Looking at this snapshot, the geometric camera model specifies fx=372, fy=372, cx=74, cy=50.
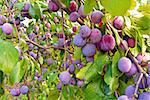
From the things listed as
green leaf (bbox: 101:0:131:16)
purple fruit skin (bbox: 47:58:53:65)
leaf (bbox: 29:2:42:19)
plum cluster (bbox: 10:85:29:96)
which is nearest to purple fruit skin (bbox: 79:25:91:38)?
green leaf (bbox: 101:0:131:16)

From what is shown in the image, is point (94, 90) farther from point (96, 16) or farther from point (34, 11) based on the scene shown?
point (34, 11)

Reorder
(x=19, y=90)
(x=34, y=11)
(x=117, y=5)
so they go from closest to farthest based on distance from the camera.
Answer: (x=117, y=5)
(x=34, y=11)
(x=19, y=90)

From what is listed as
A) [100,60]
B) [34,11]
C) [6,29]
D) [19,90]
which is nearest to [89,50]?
[100,60]

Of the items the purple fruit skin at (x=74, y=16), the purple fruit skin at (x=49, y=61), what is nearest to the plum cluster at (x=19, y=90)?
the purple fruit skin at (x=49, y=61)

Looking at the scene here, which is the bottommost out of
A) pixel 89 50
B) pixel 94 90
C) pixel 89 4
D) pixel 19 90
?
pixel 19 90

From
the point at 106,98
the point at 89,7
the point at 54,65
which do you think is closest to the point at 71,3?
the point at 89,7

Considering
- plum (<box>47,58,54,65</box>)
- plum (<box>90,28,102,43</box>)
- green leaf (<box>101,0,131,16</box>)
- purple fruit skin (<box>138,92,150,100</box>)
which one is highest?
green leaf (<box>101,0,131,16</box>)

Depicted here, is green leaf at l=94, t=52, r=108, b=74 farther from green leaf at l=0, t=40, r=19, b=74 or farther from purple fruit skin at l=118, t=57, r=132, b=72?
green leaf at l=0, t=40, r=19, b=74
